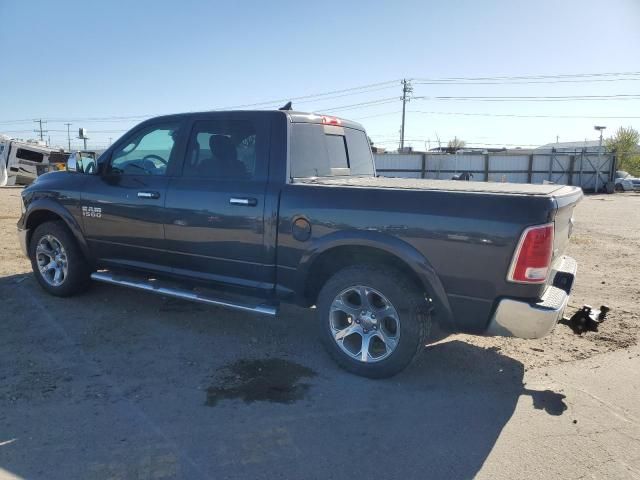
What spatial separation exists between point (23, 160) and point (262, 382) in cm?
2667

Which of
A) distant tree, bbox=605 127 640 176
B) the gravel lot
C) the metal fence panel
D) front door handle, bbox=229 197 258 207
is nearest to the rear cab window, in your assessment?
front door handle, bbox=229 197 258 207

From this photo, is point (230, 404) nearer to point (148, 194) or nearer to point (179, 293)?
point (179, 293)

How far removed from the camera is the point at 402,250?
3.56 meters

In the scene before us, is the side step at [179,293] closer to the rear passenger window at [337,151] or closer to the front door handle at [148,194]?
the front door handle at [148,194]

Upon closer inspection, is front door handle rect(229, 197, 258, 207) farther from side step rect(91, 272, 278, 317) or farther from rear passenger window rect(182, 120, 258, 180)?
side step rect(91, 272, 278, 317)

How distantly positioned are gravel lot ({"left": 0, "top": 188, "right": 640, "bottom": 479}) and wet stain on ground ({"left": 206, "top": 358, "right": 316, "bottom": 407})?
1 centimetres

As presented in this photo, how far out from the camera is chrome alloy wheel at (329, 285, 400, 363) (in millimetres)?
3811

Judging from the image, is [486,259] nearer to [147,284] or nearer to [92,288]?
[147,284]

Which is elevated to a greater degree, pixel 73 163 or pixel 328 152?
pixel 328 152

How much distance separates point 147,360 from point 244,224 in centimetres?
136

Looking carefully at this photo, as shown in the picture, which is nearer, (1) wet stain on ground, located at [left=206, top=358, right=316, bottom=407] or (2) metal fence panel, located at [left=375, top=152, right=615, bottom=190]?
(1) wet stain on ground, located at [left=206, top=358, right=316, bottom=407]

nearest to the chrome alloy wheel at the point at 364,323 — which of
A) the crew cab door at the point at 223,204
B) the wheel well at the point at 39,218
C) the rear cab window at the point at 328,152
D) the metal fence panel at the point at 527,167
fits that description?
the crew cab door at the point at 223,204

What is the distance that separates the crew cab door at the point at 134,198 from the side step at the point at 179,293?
0.52ft

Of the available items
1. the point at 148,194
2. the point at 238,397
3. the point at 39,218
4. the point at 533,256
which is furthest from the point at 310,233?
the point at 39,218
